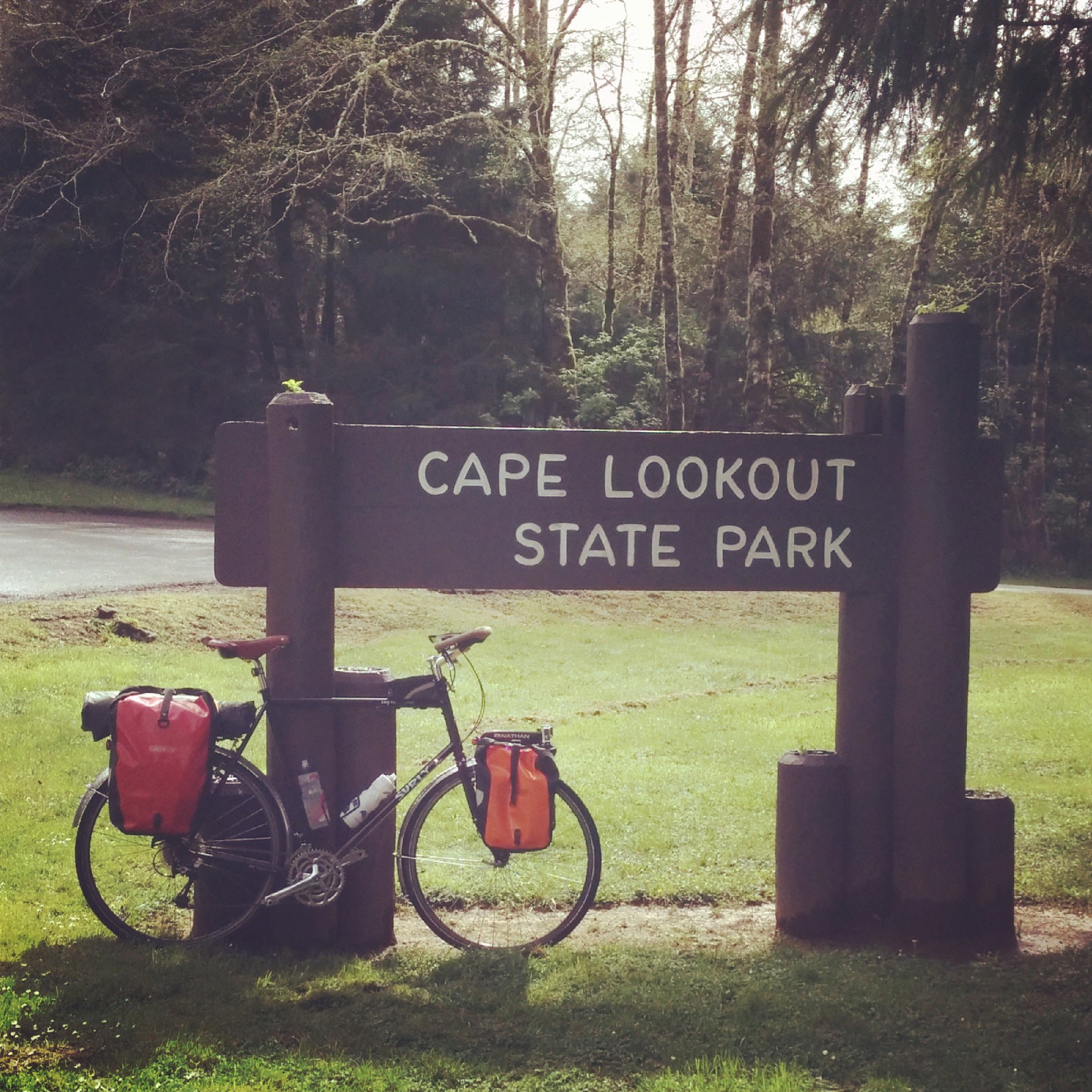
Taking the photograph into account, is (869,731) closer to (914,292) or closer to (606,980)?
(606,980)

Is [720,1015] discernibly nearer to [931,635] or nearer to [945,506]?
[931,635]

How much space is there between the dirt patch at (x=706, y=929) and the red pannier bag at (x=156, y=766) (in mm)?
1077

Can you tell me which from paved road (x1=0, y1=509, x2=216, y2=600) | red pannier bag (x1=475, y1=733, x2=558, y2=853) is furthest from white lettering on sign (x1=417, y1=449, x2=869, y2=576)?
paved road (x1=0, y1=509, x2=216, y2=600)

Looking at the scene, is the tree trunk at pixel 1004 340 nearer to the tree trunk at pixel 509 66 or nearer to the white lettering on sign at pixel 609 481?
the tree trunk at pixel 509 66

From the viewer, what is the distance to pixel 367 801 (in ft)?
14.8

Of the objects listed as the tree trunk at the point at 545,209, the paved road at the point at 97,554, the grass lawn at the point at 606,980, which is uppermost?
A: the tree trunk at the point at 545,209

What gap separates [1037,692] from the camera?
1149 centimetres

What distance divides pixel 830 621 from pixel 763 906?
12179 millimetres

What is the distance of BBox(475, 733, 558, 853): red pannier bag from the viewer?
4.50 metres

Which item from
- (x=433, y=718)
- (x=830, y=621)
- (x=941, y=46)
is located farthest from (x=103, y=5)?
(x=941, y=46)

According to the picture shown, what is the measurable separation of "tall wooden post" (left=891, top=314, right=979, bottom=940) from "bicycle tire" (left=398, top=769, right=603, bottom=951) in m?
1.23

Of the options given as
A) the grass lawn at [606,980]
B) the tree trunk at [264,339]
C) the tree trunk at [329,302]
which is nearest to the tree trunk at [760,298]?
the tree trunk at [329,302]

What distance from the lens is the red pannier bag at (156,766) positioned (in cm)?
423

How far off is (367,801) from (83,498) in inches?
863
